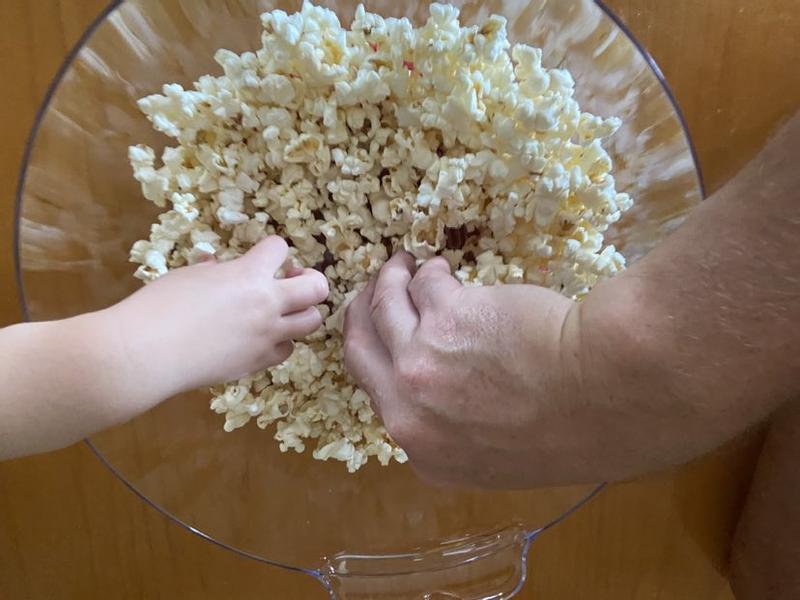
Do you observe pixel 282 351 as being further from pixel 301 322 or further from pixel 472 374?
pixel 472 374

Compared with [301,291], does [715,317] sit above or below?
below

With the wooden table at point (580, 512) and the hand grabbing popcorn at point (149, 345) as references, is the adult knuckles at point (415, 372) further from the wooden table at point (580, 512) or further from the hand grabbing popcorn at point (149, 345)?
the wooden table at point (580, 512)

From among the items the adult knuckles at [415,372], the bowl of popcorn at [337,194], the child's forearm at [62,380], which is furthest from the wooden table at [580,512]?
the adult knuckles at [415,372]

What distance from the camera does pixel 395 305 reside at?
461 millimetres

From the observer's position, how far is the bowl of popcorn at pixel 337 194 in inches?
18.5

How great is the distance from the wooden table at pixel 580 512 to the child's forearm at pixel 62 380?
0.24 m

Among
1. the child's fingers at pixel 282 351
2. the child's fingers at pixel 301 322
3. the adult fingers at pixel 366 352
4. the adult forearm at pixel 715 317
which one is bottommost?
the adult forearm at pixel 715 317

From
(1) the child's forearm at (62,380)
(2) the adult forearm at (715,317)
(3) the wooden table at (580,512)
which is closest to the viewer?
(2) the adult forearm at (715,317)

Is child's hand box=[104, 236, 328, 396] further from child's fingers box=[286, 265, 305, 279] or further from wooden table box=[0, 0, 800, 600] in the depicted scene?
wooden table box=[0, 0, 800, 600]

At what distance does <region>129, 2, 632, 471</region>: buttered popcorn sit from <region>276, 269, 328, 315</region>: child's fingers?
0.10 ft

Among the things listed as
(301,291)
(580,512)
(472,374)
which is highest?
(301,291)

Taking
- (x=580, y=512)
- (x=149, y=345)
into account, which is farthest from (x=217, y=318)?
(x=580, y=512)

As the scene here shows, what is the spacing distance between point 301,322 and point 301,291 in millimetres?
24

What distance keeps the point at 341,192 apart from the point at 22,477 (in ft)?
1.40
